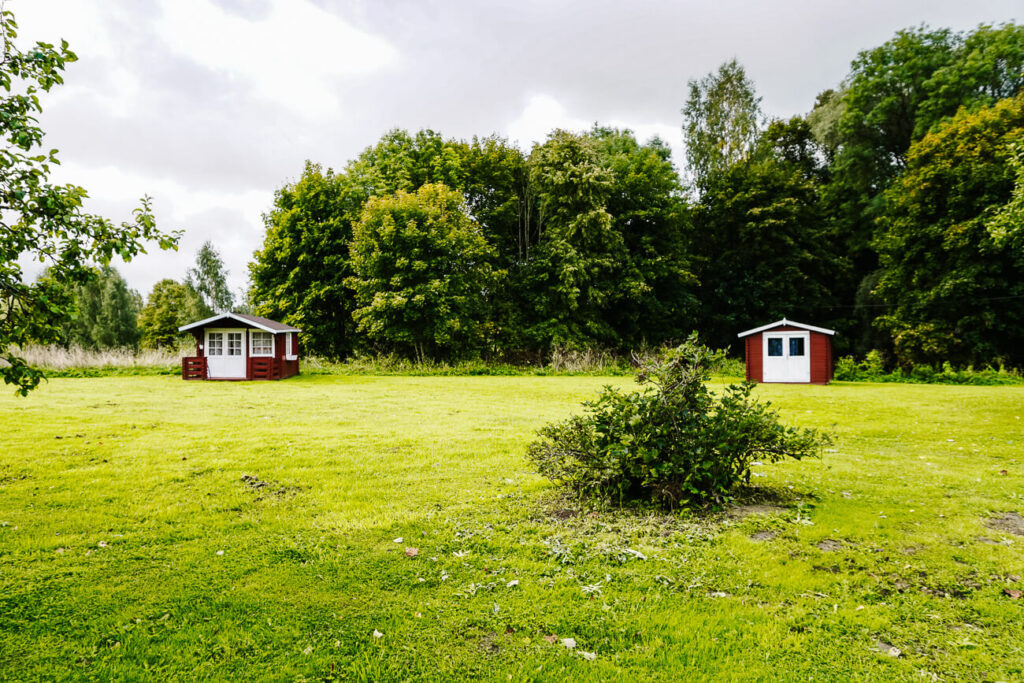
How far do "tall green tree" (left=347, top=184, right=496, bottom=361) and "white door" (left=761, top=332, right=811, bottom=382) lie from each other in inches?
530

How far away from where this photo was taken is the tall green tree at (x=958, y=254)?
2241 cm

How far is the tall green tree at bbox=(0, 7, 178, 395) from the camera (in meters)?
3.90

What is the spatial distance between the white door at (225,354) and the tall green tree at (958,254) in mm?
30406

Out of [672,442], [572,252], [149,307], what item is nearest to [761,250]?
[572,252]

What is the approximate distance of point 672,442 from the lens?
469cm

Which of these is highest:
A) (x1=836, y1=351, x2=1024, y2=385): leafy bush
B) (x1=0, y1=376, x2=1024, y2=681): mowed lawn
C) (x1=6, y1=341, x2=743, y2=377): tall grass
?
(x1=6, y1=341, x2=743, y2=377): tall grass

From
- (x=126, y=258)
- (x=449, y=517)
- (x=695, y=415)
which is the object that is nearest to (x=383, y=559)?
(x=449, y=517)

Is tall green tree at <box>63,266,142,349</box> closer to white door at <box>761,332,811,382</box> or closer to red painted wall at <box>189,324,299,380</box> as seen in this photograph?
red painted wall at <box>189,324,299,380</box>

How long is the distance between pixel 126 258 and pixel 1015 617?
672cm

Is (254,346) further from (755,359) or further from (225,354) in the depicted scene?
(755,359)

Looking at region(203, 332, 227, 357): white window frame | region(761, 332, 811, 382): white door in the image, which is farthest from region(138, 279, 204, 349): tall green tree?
region(761, 332, 811, 382): white door

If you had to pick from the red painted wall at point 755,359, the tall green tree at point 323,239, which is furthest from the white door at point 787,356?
the tall green tree at point 323,239

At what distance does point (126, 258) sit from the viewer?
4352mm

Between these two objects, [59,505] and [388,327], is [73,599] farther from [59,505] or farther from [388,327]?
[388,327]
